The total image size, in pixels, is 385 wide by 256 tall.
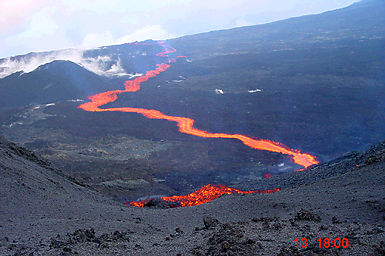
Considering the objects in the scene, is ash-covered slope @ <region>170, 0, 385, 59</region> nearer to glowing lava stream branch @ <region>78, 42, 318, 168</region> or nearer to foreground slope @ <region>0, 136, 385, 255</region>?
glowing lava stream branch @ <region>78, 42, 318, 168</region>

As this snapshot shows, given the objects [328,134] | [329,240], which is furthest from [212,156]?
[329,240]

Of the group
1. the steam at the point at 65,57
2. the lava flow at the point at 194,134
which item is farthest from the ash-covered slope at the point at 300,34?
the lava flow at the point at 194,134

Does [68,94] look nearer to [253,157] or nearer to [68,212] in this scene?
[253,157]

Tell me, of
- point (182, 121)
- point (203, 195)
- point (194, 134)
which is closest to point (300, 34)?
point (182, 121)

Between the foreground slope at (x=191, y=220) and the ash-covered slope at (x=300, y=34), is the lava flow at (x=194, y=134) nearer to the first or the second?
the foreground slope at (x=191, y=220)
